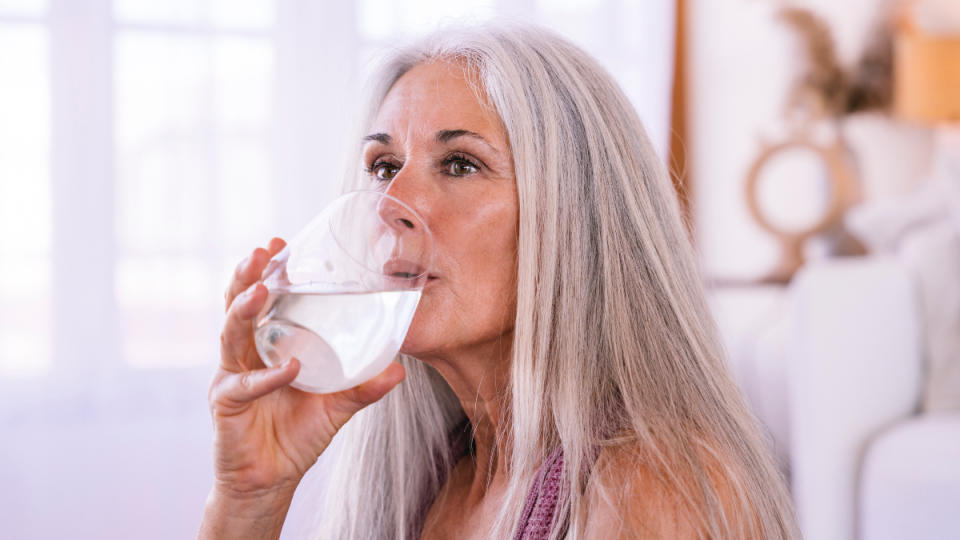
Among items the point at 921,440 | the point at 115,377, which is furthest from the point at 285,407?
the point at 115,377

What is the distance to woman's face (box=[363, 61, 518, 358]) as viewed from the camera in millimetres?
→ 1024

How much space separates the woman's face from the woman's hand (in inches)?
4.3

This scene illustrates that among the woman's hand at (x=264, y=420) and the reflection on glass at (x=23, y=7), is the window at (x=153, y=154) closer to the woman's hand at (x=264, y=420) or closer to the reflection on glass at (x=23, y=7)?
the reflection on glass at (x=23, y=7)

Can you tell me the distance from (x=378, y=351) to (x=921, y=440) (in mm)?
1534

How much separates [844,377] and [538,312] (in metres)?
1.35

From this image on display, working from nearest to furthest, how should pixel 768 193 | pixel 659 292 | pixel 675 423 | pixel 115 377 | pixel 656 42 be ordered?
pixel 675 423 < pixel 659 292 < pixel 115 377 < pixel 656 42 < pixel 768 193

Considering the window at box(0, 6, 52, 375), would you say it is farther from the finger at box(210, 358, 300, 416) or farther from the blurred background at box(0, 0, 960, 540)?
the finger at box(210, 358, 300, 416)

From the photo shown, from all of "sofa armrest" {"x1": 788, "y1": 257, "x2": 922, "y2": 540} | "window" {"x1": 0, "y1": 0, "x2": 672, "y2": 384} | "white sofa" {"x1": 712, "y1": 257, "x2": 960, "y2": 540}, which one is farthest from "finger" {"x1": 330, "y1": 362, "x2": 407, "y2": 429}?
"window" {"x1": 0, "y1": 0, "x2": 672, "y2": 384}

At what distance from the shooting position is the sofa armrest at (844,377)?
6.78 ft

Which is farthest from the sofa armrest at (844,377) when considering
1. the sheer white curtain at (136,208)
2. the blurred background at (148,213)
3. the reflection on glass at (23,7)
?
the reflection on glass at (23,7)

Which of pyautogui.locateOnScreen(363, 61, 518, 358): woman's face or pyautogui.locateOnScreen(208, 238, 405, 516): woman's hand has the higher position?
pyautogui.locateOnScreen(363, 61, 518, 358): woman's face

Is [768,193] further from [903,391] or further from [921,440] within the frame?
[921,440]

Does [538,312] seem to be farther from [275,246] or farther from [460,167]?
[275,246]

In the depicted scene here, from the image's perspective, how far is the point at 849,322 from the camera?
210 cm
